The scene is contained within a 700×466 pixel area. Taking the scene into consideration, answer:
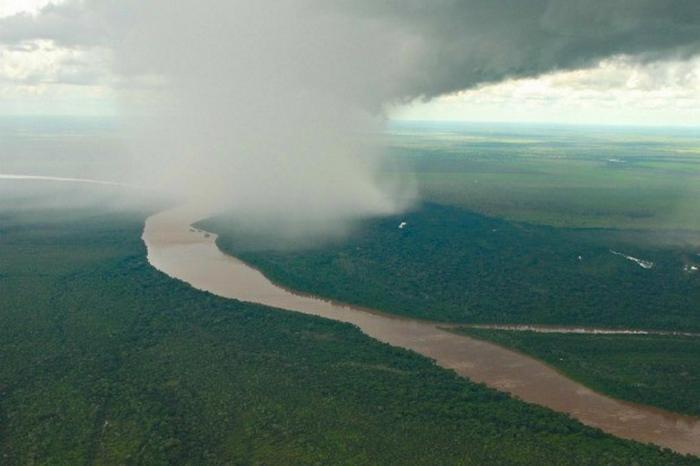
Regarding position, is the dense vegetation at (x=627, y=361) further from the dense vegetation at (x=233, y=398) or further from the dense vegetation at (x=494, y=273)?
the dense vegetation at (x=233, y=398)

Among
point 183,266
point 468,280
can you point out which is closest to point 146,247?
point 183,266

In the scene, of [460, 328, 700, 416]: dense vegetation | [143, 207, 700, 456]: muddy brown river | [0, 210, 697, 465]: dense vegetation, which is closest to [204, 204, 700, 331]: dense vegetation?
[143, 207, 700, 456]: muddy brown river

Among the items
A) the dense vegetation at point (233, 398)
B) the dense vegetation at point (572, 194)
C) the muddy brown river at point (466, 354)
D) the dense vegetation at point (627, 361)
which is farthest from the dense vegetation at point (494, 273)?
the dense vegetation at point (572, 194)

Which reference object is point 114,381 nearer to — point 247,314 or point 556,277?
point 247,314

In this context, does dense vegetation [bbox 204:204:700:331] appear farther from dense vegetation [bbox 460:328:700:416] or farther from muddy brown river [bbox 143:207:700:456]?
dense vegetation [bbox 460:328:700:416]

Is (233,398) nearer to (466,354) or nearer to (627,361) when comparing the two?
(466,354)

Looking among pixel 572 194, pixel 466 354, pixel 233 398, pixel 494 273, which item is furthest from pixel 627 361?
pixel 572 194
